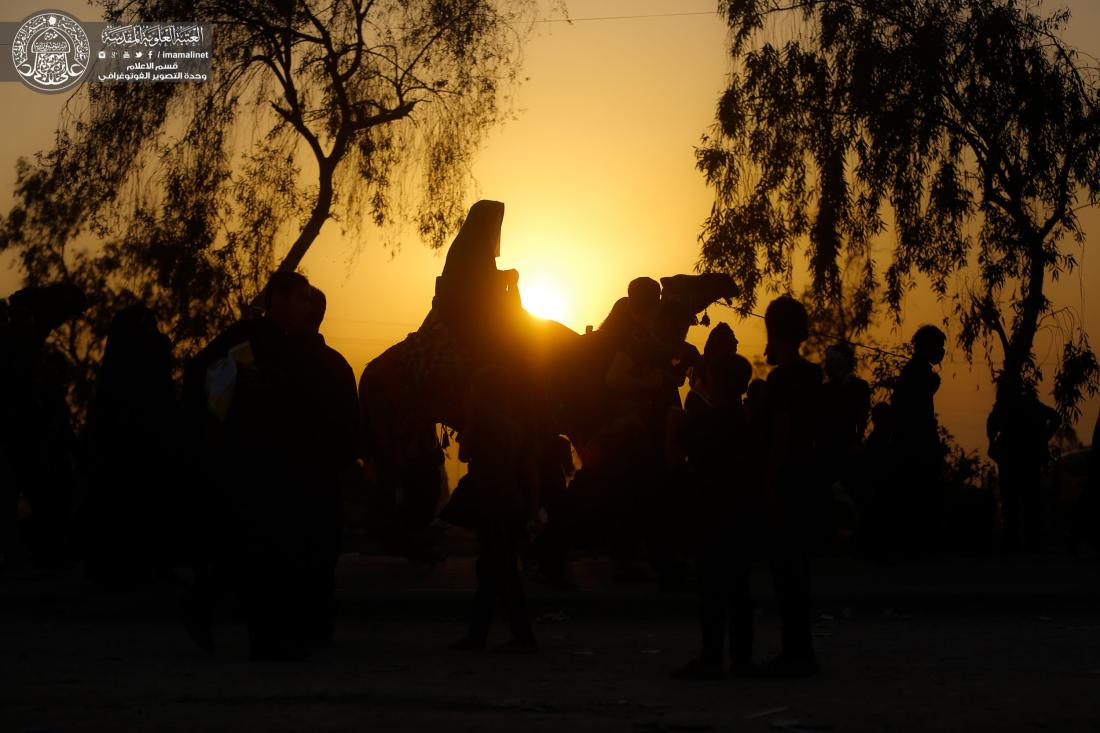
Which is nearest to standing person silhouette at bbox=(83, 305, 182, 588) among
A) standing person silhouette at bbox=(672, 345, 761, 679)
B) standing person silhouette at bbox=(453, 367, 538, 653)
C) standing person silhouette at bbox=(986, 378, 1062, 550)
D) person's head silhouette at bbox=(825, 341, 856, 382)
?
standing person silhouette at bbox=(453, 367, 538, 653)

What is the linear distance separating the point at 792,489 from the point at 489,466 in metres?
1.62

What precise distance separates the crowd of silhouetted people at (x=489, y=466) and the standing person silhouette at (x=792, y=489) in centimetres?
1

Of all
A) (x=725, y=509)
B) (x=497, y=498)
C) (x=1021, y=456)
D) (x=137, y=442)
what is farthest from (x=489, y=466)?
(x=1021, y=456)

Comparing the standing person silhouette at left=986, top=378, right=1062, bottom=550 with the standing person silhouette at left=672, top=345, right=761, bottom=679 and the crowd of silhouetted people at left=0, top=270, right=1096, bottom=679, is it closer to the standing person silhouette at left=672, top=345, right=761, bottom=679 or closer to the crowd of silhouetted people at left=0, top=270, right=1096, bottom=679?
the crowd of silhouetted people at left=0, top=270, right=1096, bottom=679

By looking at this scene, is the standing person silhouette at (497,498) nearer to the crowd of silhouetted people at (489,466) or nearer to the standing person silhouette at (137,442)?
the crowd of silhouetted people at (489,466)

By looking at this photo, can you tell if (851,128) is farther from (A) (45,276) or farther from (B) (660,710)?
(A) (45,276)

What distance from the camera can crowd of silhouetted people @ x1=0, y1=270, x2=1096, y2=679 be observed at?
770cm

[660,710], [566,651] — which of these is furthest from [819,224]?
[660,710]

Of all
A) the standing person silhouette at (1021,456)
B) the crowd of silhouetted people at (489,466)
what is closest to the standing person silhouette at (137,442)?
the crowd of silhouetted people at (489,466)

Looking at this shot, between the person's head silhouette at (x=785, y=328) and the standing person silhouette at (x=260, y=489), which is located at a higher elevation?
the person's head silhouette at (x=785, y=328)

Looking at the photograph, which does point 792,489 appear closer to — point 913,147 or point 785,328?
point 785,328

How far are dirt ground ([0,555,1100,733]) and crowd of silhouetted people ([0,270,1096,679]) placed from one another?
0.33m

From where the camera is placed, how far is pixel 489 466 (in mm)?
8664

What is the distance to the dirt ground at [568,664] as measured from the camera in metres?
6.25
